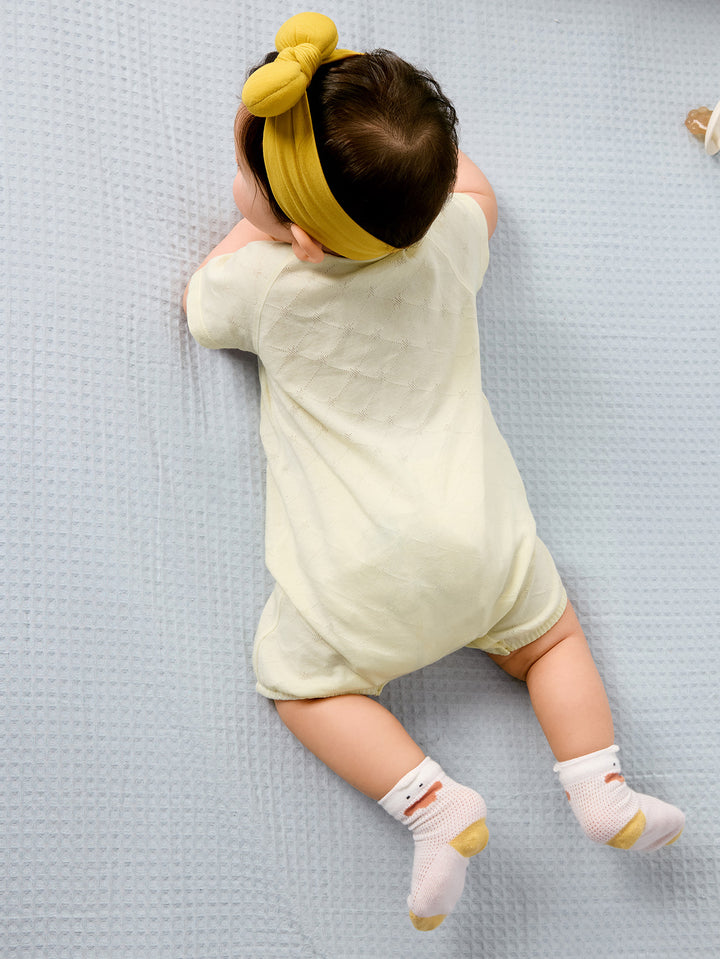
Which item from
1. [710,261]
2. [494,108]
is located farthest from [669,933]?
[494,108]

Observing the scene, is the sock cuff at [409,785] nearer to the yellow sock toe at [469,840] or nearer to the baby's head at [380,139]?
the yellow sock toe at [469,840]

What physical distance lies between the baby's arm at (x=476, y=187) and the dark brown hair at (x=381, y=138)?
303 millimetres

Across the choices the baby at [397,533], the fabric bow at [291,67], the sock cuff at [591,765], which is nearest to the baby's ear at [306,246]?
the baby at [397,533]

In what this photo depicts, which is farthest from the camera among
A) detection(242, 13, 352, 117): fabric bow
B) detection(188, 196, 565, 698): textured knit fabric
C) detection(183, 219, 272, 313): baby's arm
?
detection(183, 219, 272, 313): baby's arm

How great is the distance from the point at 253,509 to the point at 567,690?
0.40m

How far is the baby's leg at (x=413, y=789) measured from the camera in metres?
0.91

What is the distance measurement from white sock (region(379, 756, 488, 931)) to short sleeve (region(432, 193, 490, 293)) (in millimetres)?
516

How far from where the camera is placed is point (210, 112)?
3.60ft

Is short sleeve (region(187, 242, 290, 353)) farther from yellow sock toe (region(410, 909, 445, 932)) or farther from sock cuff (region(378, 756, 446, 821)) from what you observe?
yellow sock toe (region(410, 909, 445, 932))

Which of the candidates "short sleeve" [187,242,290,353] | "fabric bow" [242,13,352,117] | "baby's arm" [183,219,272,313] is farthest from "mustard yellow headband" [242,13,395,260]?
"baby's arm" [183,219,272,313]

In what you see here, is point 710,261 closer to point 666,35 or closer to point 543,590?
point 666,35

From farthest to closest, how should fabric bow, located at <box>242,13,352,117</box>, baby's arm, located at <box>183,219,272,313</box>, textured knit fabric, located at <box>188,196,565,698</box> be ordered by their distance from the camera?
baby's arm, located at <box>183,219,272,313</box> → textured knit fabric, located at <box>188,196,565,698</box> → fabric bow, located at <box>242,13,352,117</box>

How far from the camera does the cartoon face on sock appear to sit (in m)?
0.92

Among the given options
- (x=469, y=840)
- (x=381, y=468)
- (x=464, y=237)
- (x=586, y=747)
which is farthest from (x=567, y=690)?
(x=464, y=237)
